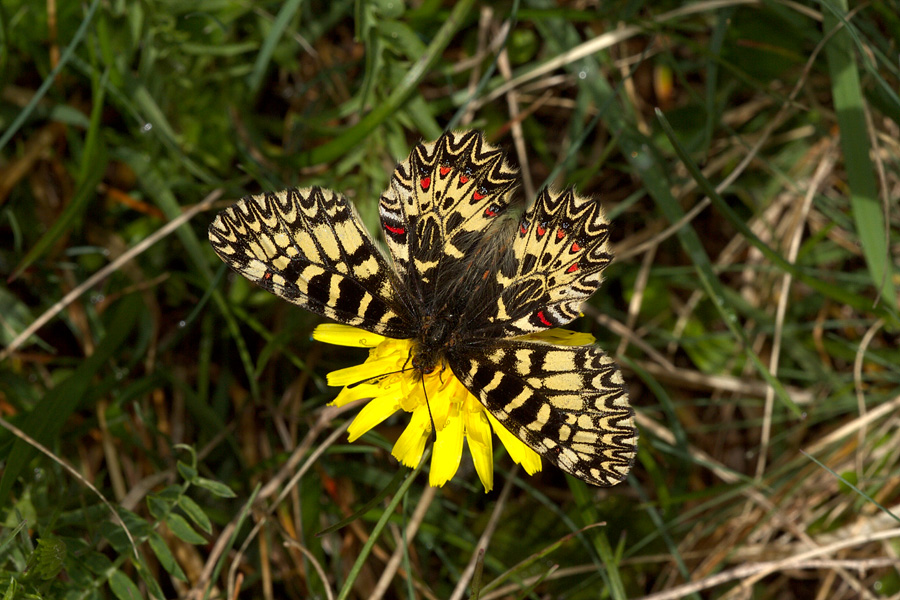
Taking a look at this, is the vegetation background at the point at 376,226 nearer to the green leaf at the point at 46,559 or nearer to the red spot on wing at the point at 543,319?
the green leaf at the point at 46,559

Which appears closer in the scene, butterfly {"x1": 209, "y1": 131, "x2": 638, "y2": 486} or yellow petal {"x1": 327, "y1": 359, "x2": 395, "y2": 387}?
butterfly {"x1": 209, "y1": 131, "x2": 638, "y2": 486}

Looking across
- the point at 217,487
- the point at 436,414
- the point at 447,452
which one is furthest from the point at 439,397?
the point at 217,487

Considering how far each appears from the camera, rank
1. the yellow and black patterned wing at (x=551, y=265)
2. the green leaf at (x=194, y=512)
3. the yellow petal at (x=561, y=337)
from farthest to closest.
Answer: the yellow petal at (x=561, y=337), the green leaf at (x=194, y=512), the yellow and black patterned wing at (x=551, y=265)

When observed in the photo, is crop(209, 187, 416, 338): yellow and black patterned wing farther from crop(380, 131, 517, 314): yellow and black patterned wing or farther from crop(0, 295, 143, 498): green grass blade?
crop(0, 295, 143, 498): green grass blade

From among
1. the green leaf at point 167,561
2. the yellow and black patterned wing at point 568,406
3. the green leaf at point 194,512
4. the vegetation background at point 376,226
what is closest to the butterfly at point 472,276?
the yellow and black patterned wing at point 568,406

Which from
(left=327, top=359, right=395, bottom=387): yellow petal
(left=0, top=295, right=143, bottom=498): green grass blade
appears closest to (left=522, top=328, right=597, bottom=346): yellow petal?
(left=327, top=359, right=395, bottom=387): yellow petal

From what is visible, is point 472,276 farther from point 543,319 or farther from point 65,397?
point 65,397

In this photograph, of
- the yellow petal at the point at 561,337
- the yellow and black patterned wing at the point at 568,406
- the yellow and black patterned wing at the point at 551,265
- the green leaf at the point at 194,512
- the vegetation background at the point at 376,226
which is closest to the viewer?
the yellow and black patterned wing at the point at 568,406
